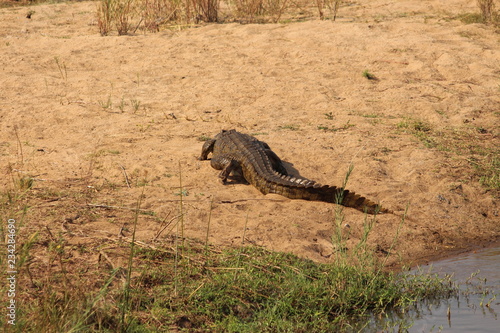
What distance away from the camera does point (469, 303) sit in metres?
4.54

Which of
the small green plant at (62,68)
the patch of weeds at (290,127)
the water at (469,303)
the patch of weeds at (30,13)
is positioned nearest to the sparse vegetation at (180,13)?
the small green plant at (62,68)

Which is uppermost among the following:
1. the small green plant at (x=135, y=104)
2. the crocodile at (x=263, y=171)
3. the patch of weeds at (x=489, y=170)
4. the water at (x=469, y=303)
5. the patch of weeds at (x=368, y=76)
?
the patch of weeds at (x=368, y=76)

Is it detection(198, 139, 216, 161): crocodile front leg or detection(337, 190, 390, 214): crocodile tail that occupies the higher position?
detection(198, 139, 216, 161): crocodile front leg

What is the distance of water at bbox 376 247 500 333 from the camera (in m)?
4.21

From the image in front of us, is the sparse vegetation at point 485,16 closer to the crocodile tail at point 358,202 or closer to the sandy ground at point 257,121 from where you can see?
the sandy ground at point 257,121

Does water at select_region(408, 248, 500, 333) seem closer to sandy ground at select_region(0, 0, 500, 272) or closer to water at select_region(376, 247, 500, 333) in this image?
water at select_region(376, 247, 500, 333)

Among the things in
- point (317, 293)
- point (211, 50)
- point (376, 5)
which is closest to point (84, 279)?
point (317, 293)

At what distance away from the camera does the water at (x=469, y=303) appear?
422cm

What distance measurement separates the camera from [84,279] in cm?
413

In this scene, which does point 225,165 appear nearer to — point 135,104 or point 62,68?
point 135,104

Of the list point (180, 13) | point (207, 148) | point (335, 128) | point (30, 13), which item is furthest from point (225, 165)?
point (30, 13)

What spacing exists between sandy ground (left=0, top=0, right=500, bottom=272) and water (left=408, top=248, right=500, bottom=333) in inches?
10.4

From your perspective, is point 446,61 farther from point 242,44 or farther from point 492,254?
point 492,254

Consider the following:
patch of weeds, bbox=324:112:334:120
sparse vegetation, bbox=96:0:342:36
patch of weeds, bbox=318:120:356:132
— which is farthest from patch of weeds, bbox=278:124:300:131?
sparse vegetation, bbox=96:0:342:36
